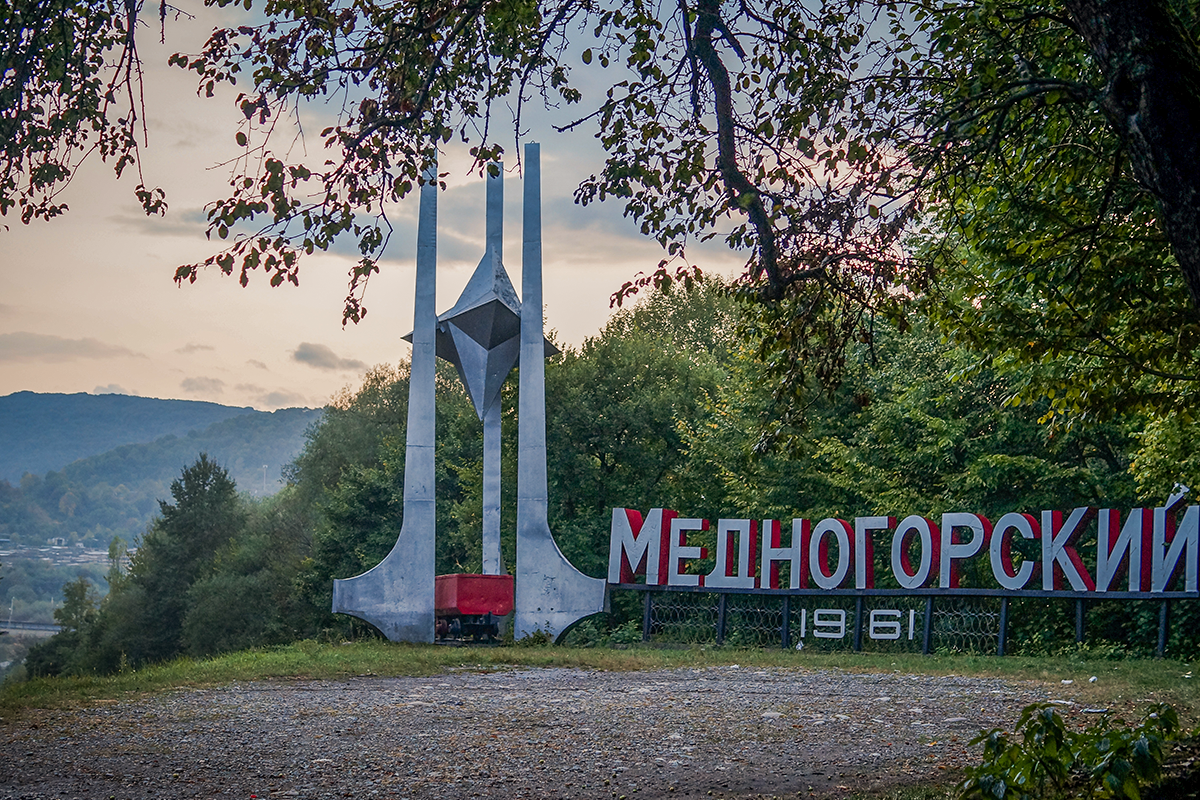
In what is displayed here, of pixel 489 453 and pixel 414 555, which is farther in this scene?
pixel 489 453

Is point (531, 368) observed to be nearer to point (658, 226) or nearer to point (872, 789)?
point (658, 226)

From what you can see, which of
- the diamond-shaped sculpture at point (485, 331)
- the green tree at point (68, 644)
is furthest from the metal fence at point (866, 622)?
the green tree at point (68, 644)

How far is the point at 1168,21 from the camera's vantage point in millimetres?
5262

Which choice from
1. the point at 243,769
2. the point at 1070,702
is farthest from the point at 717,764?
the point at 1070,702

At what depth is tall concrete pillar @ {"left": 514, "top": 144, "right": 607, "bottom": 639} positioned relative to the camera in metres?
21.7

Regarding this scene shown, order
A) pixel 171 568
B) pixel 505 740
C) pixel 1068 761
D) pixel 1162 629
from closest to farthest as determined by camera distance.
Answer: pixel 1068 761 < pixel 505 740 < pixel 1162 629 < pixel 171 568

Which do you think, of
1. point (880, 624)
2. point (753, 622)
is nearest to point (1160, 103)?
point (880, 624)

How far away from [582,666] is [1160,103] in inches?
526

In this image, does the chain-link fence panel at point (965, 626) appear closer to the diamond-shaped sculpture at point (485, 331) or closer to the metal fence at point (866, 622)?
the metal fence at point (866, 622)

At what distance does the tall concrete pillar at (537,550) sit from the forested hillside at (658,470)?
5.38 metres

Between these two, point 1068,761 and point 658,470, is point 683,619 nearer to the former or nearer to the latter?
Answer: point 658,470

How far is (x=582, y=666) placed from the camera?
1677cm

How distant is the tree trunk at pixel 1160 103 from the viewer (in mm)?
5121

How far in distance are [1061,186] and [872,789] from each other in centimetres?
662
